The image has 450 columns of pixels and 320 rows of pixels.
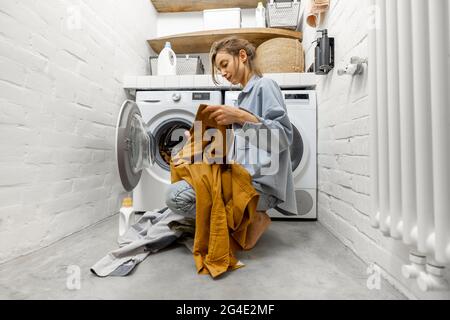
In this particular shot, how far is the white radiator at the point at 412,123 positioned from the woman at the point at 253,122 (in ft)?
1.45

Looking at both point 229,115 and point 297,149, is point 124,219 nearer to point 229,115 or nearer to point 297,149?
point 229,115

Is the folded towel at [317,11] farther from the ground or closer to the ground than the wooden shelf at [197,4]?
closer to the ground

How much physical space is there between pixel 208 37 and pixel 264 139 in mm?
1754

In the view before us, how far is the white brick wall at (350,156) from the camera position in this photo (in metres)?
1.01

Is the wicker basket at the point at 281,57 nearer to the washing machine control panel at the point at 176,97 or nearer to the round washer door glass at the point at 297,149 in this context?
the round washer door glass at the point at 297,149

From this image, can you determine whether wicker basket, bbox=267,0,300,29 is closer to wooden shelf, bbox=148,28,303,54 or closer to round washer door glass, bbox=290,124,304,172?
wooden shelf, bbox=148,28,303,54

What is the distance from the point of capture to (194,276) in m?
1.03

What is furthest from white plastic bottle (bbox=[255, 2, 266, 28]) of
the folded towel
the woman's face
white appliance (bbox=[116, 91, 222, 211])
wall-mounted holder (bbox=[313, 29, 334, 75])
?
the woman's face

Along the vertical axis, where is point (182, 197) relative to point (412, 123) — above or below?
below

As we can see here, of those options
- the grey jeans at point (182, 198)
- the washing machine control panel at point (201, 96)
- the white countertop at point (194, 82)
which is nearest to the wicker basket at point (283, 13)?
the white countertop at point (194, 82)

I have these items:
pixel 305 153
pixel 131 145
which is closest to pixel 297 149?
pixel 305 153

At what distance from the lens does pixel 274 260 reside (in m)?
1.20

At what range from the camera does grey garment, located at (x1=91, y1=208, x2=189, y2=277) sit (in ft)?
3.46

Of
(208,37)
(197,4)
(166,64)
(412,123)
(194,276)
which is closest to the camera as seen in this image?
(412,123)
